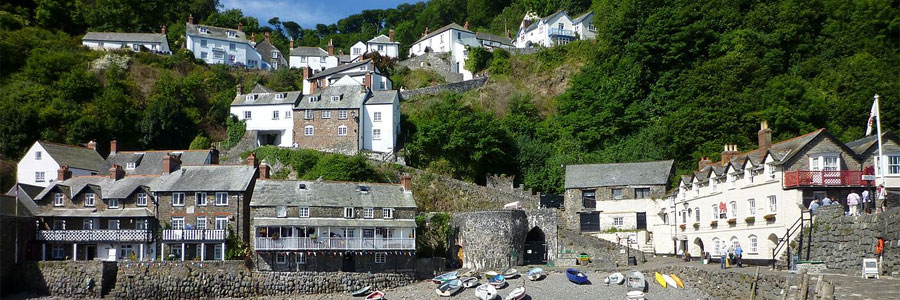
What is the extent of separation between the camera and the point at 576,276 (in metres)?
35.0

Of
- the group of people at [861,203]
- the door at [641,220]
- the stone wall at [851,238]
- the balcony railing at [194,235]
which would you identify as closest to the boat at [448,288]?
the balcony railing at [194,235]

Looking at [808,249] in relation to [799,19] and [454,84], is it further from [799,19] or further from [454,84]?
[454,84]

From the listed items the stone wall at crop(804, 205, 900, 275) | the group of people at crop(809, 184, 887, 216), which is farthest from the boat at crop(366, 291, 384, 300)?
the group of people at crop(809, 184, 887, 216)

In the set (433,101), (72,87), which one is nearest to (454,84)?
(433,101)

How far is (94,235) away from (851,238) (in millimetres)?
34241

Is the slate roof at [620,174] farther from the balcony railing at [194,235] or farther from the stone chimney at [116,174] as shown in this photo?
Answer: the stone chimney at [116,174]

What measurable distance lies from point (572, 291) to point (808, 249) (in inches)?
387

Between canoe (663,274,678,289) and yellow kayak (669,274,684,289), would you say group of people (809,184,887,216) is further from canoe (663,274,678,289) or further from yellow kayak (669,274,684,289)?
canoe (663,274,678,289)

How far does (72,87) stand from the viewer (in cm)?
5678

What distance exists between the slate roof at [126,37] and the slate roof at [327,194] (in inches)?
1529

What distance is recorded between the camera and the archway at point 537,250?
4259 centimetres

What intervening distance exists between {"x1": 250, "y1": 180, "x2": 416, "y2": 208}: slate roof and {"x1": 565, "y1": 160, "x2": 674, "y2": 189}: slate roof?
1003cm

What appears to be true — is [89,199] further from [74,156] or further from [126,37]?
[126,37]

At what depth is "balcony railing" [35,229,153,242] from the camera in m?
39.4
